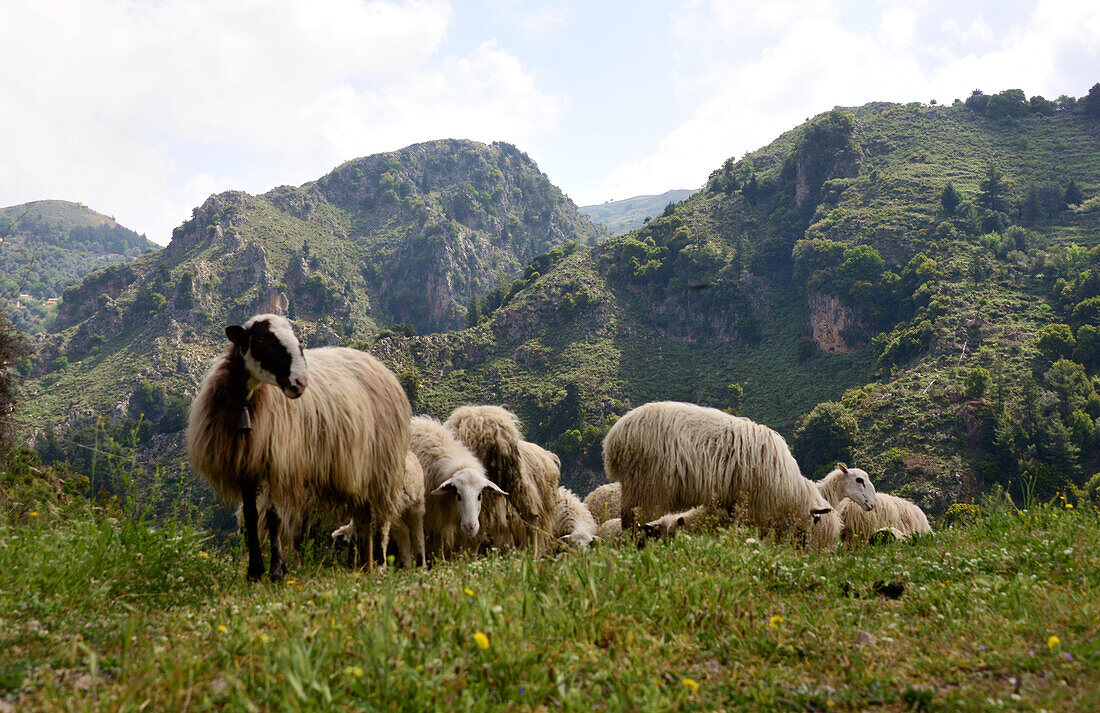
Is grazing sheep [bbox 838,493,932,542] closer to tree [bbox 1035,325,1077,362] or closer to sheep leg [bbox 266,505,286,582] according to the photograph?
sheep leg [bbox 266,505,286,582]

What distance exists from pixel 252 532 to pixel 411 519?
2.79 m

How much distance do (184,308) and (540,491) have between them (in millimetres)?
111114

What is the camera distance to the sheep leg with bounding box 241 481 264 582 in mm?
5246

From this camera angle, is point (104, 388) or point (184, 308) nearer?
point (104, 388)

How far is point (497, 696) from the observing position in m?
2.41

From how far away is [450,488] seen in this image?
7.81 m

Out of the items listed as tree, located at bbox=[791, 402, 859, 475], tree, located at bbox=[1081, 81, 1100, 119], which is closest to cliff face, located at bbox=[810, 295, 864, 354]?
tree, located at bbox=[791, 402, 859, 475]

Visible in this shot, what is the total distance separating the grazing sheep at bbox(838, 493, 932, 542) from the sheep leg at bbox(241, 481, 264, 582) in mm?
9774

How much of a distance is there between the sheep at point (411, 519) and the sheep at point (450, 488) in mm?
240

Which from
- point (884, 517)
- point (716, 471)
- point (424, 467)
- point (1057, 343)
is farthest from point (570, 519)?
point (1057, 343)

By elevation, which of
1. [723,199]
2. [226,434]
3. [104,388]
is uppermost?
[723,199]

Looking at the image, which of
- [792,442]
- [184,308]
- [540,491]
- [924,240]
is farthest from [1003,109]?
[184,308]

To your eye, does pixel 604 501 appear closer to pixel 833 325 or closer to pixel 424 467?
pixel 424 467

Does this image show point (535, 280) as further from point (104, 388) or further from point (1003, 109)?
point (1003, 109)
